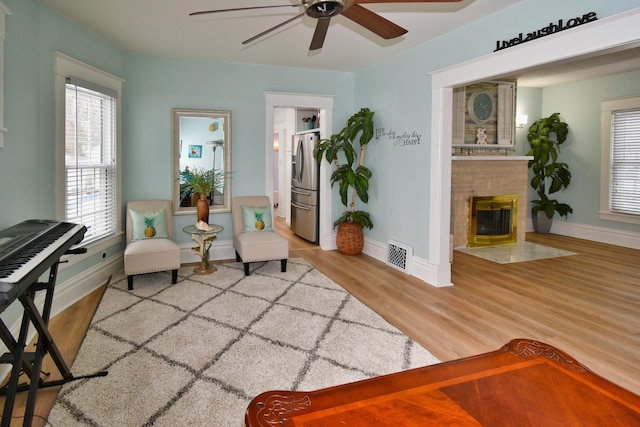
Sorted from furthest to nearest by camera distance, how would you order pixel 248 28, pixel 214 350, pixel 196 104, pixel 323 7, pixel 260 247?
pixel 196 104 → pixel 260 247 → pixel 248 28 → pixel 214 350 → pixel 323 7

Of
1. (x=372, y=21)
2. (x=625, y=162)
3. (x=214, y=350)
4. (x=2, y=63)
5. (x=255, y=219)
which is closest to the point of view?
(x=372, y=21)

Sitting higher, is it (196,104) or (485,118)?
(485,118)

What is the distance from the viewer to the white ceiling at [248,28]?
328 centimetres

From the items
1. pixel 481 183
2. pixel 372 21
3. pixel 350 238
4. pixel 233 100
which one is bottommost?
pixel 350 238

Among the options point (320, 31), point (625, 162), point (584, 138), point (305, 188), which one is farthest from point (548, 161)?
point (320, 31)

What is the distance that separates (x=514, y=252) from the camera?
5.77 m

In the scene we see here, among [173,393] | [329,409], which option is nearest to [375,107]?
[173,393]

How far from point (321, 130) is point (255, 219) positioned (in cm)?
177

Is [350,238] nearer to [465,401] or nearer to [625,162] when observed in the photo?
[465,401]

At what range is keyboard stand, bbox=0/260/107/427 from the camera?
1612mm

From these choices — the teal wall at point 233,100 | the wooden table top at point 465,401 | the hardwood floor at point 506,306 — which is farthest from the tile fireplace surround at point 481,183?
the wooden table top at point 465,401

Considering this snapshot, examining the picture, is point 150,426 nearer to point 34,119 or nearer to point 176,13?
point 34,119

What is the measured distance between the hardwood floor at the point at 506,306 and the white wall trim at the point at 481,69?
1.75 ft

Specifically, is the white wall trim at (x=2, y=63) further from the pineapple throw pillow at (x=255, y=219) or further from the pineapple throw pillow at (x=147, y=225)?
the pineapple throw pillow at (x=255, y=219)
